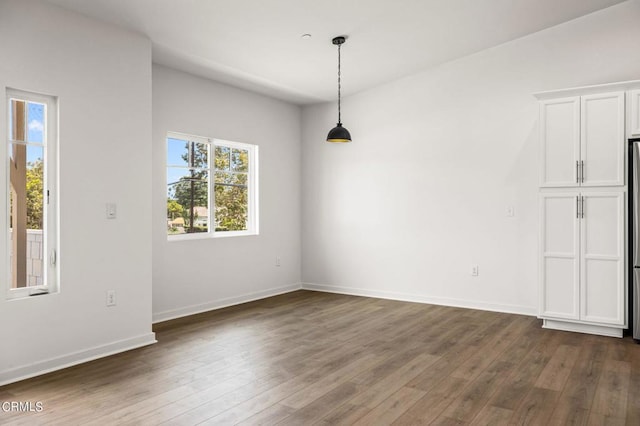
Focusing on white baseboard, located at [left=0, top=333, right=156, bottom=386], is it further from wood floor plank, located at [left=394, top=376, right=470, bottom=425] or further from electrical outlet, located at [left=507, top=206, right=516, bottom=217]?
electrical outlet, located at [left=507, top=206, right=516, bottom=217]

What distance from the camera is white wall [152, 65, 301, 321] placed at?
5090mm

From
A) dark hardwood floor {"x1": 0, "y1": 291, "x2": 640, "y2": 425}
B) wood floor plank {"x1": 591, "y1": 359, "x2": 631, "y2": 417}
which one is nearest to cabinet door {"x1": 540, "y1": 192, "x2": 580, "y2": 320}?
dark hardwood floor {"x1": 0, "y1": 291, "x2": 640, "y2": 425}

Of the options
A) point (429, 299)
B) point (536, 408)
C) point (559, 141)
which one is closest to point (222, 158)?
point (429, 299)

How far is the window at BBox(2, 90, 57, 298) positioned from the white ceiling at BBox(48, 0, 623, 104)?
92cm

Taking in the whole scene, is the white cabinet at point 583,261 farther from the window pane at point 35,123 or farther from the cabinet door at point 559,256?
the window pane at point 35,123

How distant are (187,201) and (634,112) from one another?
15.8 ft

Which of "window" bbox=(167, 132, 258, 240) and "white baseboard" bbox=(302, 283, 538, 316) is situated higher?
"window" bbox=(167, 132, 258, 240)

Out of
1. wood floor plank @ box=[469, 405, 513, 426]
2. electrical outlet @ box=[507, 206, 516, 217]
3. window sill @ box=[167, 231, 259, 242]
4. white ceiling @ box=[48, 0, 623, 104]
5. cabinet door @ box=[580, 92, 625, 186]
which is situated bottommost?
wood floor plank @ box=[469, 405, 513, 426]

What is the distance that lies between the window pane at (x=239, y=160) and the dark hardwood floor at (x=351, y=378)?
2.20 meters

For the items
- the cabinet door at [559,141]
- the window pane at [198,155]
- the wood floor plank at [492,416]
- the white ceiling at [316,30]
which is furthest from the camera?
the window pane at [198,155]

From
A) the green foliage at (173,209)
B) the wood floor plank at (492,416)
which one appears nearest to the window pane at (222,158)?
the green foliage at (173,209)

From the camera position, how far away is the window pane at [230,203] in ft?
19.5

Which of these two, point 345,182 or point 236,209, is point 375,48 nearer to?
point 345,182

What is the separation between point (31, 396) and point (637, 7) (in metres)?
6.42
